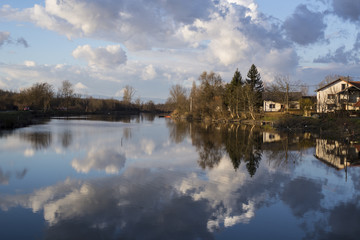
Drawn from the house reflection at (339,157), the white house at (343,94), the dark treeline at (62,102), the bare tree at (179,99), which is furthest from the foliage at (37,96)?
the house reflection at (339,157)

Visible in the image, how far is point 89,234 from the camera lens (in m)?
5.61

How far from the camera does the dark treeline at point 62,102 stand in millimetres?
58750

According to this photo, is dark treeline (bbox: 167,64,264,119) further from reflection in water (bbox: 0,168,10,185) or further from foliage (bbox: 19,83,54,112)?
reflection in water (bbox: 0,168,10,185)

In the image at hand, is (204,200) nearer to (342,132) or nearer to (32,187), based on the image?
(32,187)

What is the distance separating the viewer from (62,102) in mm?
84000

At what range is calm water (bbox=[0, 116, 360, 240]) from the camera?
596 centimetres

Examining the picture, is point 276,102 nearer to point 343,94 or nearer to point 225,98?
point 225,98

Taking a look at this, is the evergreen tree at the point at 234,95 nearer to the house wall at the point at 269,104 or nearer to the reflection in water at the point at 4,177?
the house wall at the point at 269,104

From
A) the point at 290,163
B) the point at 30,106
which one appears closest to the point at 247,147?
the point at 290,163

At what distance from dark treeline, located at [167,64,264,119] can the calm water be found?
1340 inches

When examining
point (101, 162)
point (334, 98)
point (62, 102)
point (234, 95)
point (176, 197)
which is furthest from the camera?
point (62, 102)

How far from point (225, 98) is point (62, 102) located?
5162cm

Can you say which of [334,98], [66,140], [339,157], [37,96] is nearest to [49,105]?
[37,96]

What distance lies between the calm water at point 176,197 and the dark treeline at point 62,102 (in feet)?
164
